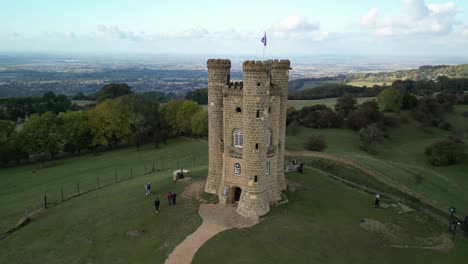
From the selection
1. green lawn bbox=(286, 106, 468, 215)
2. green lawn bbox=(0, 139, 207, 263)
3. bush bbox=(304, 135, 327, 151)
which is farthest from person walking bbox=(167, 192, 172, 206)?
bush bbox=(304, 135, 327, 151)

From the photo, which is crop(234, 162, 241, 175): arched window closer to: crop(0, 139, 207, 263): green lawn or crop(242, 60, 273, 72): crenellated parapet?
crop(0, 139, 207, 263): green lawn

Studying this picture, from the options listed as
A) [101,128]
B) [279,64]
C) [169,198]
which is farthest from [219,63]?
[101,128]

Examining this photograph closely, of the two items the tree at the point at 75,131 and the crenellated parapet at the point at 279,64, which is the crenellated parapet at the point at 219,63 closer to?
the crenellated parapet at the point at 279,64

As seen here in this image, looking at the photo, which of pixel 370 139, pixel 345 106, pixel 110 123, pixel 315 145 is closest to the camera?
pixel 315 145

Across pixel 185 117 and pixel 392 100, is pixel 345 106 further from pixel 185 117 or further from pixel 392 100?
pixel 185 117

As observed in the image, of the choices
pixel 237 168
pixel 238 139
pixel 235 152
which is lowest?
pixel 237 168

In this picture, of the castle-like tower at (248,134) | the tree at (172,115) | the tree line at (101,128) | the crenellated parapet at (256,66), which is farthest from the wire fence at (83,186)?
the crenellated parapet at (256,66)

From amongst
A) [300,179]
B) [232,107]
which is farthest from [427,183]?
[232,107]
